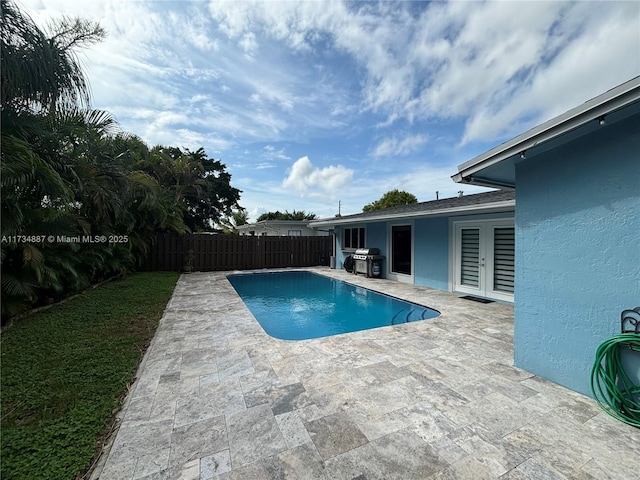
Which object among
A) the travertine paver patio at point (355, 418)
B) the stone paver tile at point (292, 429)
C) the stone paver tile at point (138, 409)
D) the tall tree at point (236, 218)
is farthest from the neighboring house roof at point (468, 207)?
the tall tree at point (236, 218)

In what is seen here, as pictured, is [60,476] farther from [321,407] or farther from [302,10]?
[302,10]

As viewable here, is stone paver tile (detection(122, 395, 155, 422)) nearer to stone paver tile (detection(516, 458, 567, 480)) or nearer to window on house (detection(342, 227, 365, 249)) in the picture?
stone paver tile (detection(516, 458, 567, 480))

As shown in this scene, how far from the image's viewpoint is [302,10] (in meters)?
6.87

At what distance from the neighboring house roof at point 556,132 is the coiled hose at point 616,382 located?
206 centimetres

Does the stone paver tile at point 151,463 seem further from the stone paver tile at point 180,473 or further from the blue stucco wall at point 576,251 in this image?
the blue stucco wall at point 576,251

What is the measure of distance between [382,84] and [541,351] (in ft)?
29.8

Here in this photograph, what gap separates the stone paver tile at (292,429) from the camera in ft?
7.15

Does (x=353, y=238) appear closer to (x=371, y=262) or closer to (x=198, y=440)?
(x=371, y=262)

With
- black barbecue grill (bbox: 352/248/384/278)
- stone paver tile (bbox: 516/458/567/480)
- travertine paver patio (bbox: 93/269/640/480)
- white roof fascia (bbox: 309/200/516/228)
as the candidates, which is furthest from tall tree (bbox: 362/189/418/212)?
stone paver tile (bbox: 516/458/567/480)

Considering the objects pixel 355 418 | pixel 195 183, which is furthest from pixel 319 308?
pixel 195 183

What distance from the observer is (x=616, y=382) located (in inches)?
104

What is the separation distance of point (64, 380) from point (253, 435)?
7.74 feet

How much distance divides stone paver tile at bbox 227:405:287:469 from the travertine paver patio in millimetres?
10

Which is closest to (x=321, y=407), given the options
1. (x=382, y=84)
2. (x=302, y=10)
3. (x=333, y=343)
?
(x=333, y=343)
